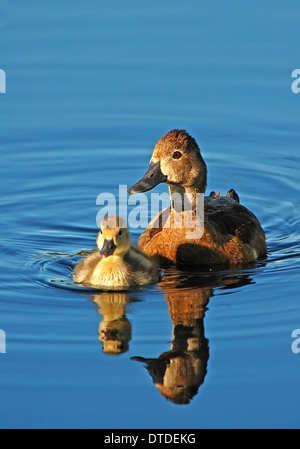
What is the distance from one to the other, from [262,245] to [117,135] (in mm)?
3994

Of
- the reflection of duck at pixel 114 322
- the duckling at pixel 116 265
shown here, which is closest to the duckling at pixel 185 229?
the duckling at pixel 116 265

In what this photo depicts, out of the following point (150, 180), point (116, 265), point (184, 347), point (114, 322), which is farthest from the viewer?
point (150, 180)

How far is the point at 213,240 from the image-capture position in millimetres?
10836

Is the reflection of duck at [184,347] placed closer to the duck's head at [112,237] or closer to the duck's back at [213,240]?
the duck's back at [213,240]

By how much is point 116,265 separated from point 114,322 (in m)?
0.90

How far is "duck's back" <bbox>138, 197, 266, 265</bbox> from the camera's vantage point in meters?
10.8

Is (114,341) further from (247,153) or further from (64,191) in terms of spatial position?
(247,153)

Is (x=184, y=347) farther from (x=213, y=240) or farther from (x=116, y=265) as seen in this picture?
(x=213, y=240)

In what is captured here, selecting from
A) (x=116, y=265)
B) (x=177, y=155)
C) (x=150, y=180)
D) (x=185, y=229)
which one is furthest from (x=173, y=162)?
(x=116, y=265)

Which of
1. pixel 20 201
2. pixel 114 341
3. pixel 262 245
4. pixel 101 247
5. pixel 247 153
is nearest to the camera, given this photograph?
pixel 114 341

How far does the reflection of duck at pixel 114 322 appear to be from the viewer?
8.66 metres

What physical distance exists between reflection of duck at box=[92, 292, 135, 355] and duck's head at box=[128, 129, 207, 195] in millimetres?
1490

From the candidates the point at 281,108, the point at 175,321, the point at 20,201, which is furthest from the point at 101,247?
the point at 281,108

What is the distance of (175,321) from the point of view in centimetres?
919
